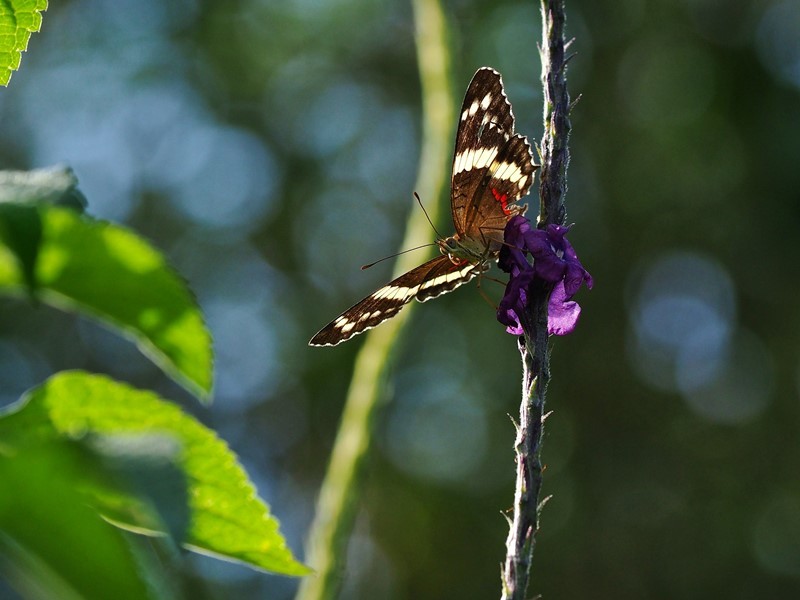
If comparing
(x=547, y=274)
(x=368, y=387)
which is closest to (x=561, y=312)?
(x=547, y=274)

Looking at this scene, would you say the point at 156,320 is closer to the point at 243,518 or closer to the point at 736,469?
the point at 243,518

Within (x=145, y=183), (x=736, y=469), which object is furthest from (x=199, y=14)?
(x=736, y=469)

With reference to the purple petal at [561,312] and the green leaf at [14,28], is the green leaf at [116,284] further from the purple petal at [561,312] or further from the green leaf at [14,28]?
the purple petal at [561,312]

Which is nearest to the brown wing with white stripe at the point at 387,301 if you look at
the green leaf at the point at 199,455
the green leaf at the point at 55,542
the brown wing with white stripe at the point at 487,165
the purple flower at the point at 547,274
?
the brown wing with white stripe at the point at 487,165

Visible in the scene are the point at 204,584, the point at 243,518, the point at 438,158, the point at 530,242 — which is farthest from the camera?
the point at 204,584

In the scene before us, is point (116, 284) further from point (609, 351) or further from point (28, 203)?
point (609, 351)

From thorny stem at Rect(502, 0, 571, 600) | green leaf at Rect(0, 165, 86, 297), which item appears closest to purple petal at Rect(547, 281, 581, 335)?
thorny stem at Rect(502, 0, 571, 600)
